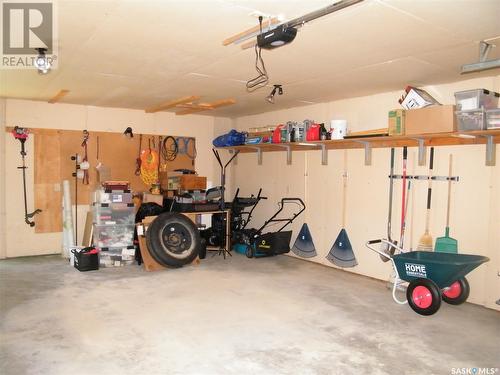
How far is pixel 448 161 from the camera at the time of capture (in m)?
4.50

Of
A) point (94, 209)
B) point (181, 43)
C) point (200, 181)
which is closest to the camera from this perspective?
point (181, 43)

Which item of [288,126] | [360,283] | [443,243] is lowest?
[360,283]

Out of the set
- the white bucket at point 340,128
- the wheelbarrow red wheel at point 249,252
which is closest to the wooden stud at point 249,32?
the white bucket at point 340,128

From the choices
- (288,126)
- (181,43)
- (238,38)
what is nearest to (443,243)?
(288,126)

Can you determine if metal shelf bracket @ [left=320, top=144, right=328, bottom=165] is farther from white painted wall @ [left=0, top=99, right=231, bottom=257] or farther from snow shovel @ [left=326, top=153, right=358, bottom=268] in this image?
white painted wall @ [left=0, top=99, right=231, bottom=257]

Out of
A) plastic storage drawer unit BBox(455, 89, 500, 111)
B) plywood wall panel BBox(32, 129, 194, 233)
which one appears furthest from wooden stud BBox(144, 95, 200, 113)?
plastic storage drawer unit BBox(455, 89, 500, 111)

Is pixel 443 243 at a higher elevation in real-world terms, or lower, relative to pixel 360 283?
higher

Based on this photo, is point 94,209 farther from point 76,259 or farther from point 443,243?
point 443,243

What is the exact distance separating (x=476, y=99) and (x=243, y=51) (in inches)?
88.5

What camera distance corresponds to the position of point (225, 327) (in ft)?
11.6

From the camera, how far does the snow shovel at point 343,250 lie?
5555 millimetres

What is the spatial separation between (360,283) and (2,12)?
451cm

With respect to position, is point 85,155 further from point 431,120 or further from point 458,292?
point 458,292

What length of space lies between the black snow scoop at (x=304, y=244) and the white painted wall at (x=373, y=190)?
90 millimetres
